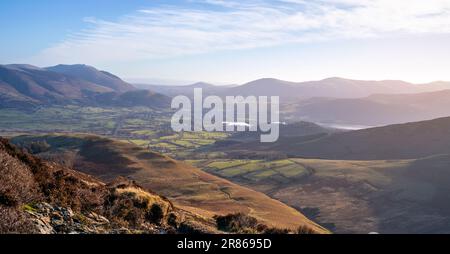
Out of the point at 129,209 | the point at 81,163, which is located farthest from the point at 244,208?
the point at 129,209

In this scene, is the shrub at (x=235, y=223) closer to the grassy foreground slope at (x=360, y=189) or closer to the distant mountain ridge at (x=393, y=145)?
the grassy foreground slope at (x=360, y=189)

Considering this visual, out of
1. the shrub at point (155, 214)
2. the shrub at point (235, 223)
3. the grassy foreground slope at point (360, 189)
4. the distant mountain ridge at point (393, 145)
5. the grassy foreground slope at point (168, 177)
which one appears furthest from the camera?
the distant mountain ridge at point (393, 145)

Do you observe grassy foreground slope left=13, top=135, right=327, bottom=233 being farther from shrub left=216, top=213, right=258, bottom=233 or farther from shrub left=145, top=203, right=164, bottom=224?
shrub left=145, top=203, right=164, bottom=224

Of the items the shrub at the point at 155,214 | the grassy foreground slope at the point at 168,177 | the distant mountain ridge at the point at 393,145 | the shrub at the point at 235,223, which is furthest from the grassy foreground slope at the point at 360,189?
the shrub at the point at 155,214

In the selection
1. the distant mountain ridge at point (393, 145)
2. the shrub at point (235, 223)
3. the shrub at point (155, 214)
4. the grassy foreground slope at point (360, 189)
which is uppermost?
the shrub at point (155, 214)

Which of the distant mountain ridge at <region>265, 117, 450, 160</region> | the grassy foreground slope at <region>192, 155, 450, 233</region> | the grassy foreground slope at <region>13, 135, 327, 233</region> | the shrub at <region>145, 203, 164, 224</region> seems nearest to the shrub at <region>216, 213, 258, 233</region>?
the shrub at <region>145, 203, 164, 224</region>

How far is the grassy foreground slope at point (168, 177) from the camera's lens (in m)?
69.2

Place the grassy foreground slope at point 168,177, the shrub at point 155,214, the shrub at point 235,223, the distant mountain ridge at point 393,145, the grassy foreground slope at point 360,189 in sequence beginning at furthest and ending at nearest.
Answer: the distant mountain ridge at point 393,145 < the grassy foreground slope at point 360,189 < the grassy foreground slope at point 168,177 < the shrub at point 235,223 < the shrub at point 155,214

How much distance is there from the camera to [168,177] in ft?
300

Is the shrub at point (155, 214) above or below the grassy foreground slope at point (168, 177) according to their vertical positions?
above

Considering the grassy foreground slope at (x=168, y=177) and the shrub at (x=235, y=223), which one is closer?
the shrub at (x=235, y=223)

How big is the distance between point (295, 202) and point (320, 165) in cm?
4334

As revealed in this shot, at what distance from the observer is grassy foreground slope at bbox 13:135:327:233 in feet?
227

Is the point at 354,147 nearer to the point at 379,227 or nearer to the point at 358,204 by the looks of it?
the point at 358,204
